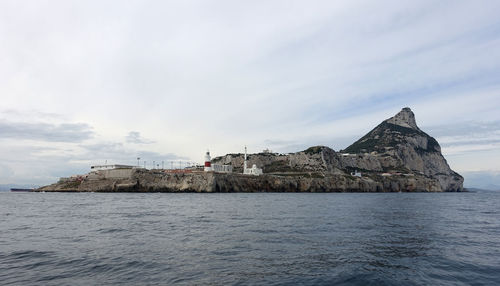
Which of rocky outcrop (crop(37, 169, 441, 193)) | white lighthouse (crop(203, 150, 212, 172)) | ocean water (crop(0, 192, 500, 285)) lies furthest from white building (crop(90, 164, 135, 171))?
ocean water (crop(0, 192, 500, 285))

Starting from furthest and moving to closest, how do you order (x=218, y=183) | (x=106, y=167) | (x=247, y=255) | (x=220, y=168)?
1. (x=220, y=168)
2. (x=106, y=167)
3. (x=218, y=183)
4. (x=247, y=255)

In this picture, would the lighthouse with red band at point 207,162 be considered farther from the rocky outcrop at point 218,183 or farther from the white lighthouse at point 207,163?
the rocky outcrop at point 218,183

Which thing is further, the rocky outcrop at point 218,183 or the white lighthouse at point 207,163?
the white lighthouse at point 207,163

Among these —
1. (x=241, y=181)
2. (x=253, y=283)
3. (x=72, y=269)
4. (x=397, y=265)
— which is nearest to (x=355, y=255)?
(x=397, y=265)

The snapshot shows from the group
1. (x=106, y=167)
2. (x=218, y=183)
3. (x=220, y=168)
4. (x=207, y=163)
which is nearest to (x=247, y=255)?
(x=218, y=183)

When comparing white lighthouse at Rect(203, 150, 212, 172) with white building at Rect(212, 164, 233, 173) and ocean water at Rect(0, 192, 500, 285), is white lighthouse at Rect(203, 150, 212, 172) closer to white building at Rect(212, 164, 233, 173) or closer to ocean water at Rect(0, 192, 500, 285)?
white building at Rect(212, 164, 233, 173)

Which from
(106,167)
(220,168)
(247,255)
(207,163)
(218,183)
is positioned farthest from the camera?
(220,168)

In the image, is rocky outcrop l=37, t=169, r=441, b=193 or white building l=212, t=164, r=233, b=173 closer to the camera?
rocky outcrop l=37, t=169, r=441, b=193

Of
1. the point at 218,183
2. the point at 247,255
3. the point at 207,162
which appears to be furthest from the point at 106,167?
the point at 247,255

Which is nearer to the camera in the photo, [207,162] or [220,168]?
[207,162]

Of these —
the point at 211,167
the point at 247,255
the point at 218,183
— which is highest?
the point at 211,167

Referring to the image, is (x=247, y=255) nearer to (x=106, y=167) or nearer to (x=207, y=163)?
(x=207, y=163)

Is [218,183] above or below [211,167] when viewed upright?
below

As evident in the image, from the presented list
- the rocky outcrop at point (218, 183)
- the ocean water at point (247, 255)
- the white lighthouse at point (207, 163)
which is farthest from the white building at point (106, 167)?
the ocean water at point (247, 255)
